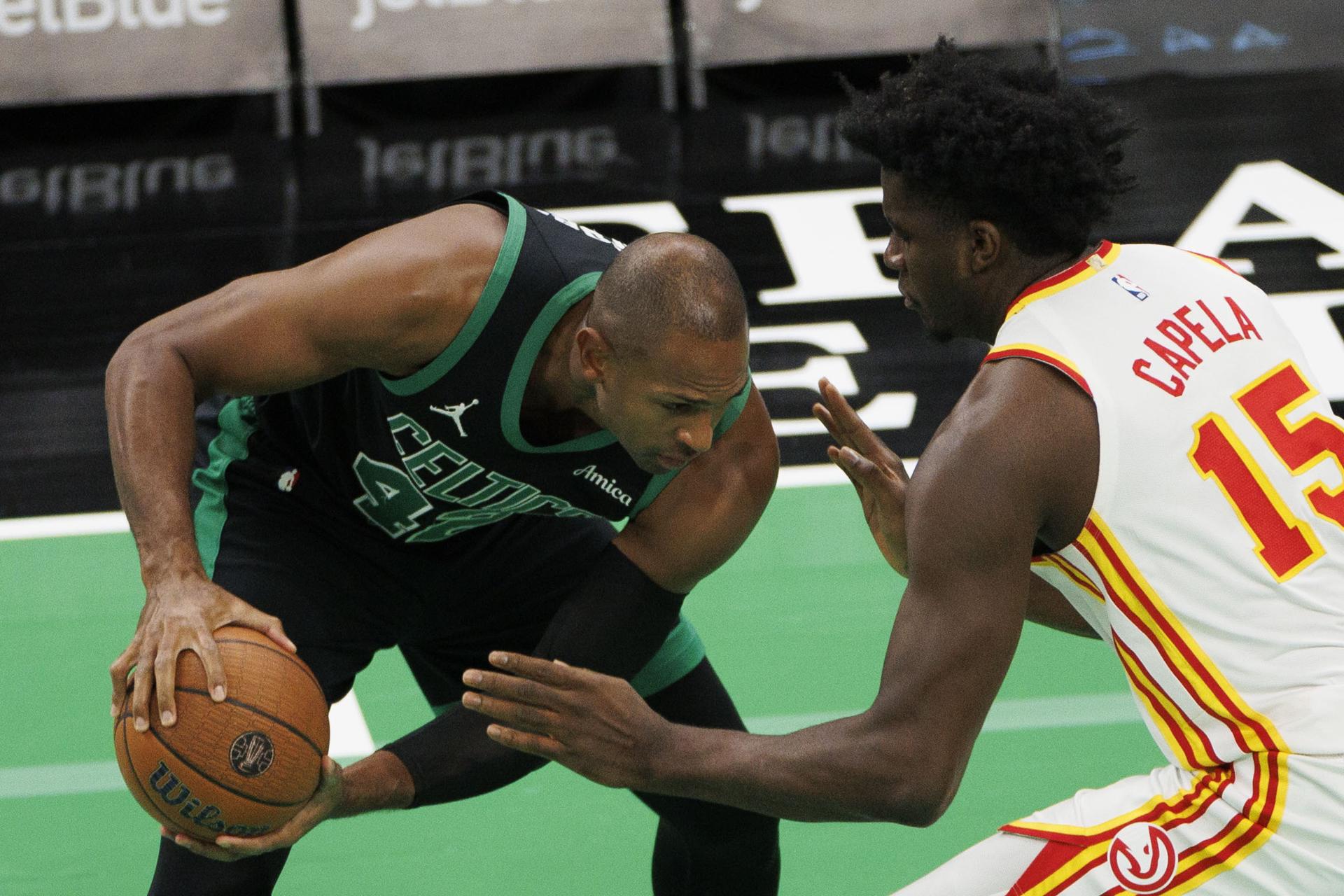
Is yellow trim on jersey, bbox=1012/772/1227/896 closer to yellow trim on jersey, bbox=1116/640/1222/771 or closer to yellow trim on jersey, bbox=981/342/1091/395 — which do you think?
yellow trim on jersey, bbox=1116/640/1222/771

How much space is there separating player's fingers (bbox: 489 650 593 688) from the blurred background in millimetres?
1326

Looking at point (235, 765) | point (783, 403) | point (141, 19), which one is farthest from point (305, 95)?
point (235, 765)

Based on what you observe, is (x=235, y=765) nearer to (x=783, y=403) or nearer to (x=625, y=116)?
(x=783, y=403)

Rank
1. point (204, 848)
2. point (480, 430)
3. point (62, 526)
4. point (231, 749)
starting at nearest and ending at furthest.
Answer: point (231, 749) → point (204, 848) → point (480, 430) → point (62, 526)

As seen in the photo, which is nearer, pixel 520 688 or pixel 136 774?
pixel 520 688

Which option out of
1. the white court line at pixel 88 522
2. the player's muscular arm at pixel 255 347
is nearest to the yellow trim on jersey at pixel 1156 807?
the player's muscular arm at pixel 255 347

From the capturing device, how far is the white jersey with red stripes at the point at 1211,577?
2223 millimetres

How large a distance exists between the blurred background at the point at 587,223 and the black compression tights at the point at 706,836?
333 millimetres

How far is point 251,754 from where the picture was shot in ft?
8.46

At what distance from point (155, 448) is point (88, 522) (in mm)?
2730

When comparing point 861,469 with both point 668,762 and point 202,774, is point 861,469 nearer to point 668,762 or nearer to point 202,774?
point 668,762

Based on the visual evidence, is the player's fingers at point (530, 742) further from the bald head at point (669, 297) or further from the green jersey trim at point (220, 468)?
the green jersey trim at point (220, 468)

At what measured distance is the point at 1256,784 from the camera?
2.25m

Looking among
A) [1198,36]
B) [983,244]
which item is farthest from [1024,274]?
[1198,36]
